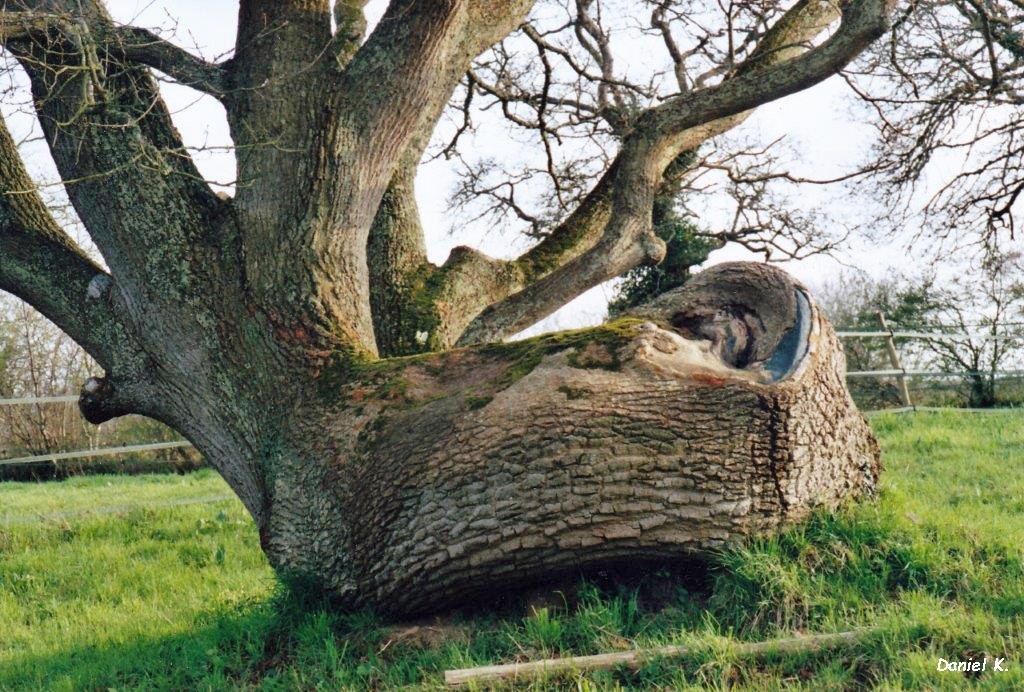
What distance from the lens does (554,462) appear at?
401 centimetres

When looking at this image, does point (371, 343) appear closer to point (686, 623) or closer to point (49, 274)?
point (49, 274)

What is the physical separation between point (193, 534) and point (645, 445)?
552cm

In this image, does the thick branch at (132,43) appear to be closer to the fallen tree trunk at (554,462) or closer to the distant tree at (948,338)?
the fallen tree trunk at (554,462)

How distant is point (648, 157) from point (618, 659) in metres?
4.56

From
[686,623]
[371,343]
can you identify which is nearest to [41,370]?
[371,343]

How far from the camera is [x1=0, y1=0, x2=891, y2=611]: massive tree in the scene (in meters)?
4.05

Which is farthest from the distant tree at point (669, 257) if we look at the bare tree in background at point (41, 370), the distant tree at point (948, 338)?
the bare tree in background at point (41, 370)

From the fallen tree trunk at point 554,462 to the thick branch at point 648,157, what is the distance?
2.01 meters

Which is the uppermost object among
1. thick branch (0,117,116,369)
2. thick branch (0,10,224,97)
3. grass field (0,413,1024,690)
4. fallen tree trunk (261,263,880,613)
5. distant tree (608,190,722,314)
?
thick branch (0,10,224,97)

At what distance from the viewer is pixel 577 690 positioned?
348 cm

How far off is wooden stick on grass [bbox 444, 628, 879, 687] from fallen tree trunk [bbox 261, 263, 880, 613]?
Answer: 1.72 feet

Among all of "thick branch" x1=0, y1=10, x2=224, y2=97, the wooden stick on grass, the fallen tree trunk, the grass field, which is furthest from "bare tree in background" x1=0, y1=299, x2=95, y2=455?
the wooden stick on grass

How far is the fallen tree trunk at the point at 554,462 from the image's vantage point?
3.98 metres

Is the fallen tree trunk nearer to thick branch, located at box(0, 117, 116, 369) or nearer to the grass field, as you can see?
the grass field
